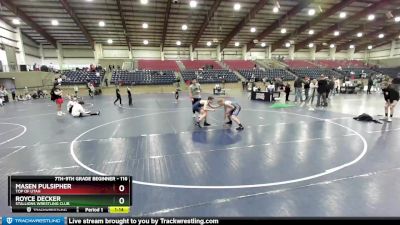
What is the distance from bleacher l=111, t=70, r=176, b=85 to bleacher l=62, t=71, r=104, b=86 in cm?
170

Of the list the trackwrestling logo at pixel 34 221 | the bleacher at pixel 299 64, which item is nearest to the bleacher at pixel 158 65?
the bleacher at pixel 299 64

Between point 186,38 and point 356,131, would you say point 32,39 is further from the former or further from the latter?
point 356,131

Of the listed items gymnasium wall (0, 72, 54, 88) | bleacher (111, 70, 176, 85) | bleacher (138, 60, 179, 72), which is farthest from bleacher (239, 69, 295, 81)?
gymnasium wall (0, 72, 54, 88)

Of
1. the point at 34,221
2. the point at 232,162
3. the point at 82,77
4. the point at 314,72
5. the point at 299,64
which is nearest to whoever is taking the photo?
the point at 34,221

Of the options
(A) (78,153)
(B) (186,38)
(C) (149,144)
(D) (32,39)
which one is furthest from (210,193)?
(D) (32,39)

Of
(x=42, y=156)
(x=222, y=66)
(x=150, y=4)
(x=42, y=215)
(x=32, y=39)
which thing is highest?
(x=150, y=4)

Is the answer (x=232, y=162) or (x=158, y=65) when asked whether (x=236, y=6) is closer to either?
(x=158, y=65)

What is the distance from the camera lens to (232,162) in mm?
5168

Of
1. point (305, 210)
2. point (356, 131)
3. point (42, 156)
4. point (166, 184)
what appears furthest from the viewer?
point (356, 131)

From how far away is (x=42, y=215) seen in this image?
53.6 inches

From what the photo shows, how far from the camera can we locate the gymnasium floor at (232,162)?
352cm

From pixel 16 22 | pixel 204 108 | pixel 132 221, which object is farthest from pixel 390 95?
pixel 16 22

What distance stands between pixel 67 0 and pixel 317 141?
25.1m

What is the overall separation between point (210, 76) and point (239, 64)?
360 inches
